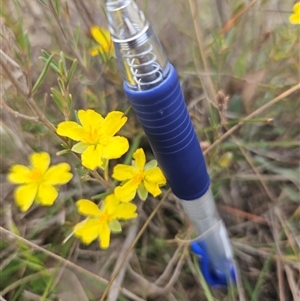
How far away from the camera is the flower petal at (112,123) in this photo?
20.4 inches

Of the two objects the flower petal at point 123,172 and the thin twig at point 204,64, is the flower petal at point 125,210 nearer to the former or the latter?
the flower petal at point 123,172

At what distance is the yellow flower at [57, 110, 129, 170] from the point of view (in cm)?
51

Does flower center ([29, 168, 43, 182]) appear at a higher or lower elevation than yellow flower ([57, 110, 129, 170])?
lower

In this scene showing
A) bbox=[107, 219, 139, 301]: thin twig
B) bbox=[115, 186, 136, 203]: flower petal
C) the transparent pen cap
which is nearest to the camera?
the transparent pen cap

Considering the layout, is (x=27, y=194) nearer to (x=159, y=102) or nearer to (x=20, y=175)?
(x=20, y=175)

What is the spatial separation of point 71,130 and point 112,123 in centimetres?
5

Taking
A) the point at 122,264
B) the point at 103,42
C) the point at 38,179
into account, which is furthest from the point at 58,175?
the point at 103,42

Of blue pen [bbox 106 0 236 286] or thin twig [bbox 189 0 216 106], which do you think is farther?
thin twig [bbox 189 0 216 106]

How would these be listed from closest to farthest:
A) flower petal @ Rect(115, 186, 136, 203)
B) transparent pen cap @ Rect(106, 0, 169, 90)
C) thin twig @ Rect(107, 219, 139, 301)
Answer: transparent pen cap @ Rect(106, 0, 169, 90), flower petal @ Rect(115, 186, 136, 203), thin twig @ Rect(107, 219, 139, 301)

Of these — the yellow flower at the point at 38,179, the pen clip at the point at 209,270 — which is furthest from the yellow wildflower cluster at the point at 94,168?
the pen clip at the point at 209,270

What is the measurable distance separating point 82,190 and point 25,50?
304mm

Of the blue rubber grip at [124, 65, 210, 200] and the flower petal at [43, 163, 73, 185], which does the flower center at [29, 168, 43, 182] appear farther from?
the blue rubber grip at [124, 65, 210, 200]

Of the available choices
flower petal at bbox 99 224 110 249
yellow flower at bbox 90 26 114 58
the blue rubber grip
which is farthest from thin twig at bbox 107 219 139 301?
yellow flower at bbox 90 26 114 58

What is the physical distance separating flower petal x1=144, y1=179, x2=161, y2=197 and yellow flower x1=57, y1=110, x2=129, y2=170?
84mm
